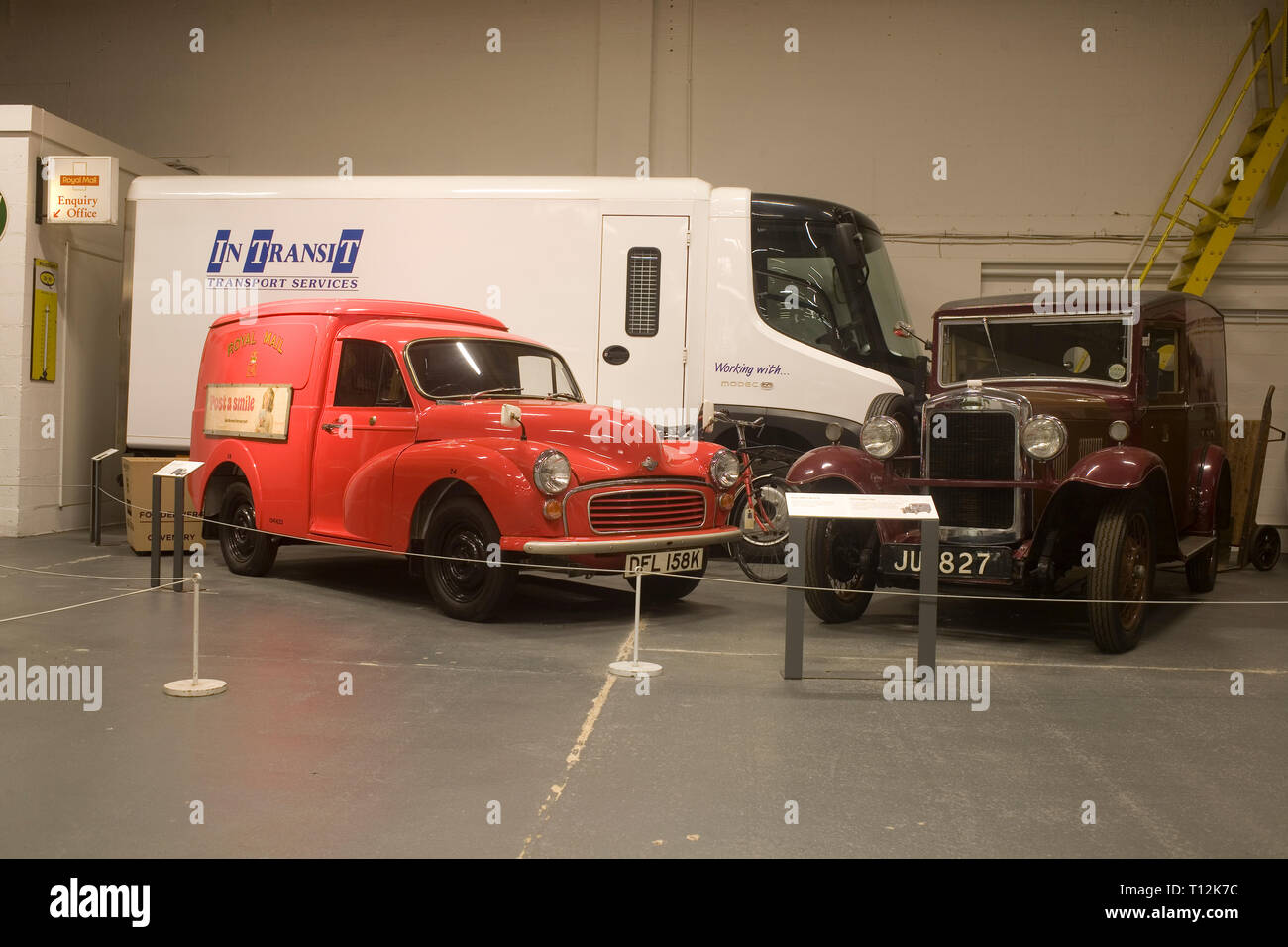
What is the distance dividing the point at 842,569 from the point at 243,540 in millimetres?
4291

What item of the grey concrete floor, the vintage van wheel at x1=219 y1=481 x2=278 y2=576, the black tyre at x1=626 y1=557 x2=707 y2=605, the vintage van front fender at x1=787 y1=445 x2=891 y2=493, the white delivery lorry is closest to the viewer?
the grey concrete floor

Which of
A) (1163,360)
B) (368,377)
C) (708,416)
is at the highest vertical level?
(1163,360)

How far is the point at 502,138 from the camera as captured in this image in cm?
1226

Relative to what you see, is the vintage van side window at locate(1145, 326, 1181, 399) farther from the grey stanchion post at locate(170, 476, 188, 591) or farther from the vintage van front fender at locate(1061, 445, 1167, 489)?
the grey stanchion post at locate(170, 476, 188, 591)

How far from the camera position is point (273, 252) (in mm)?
9469

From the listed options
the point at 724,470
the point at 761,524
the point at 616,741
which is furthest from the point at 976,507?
the point at 616,741

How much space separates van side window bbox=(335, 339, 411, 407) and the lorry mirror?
2.67 m

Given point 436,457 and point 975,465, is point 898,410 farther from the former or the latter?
point 436,457

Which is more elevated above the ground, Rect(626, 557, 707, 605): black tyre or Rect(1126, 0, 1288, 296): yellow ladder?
Rect(1126, 0, 1288, 296): yellow ladder

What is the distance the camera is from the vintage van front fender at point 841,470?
6421 millimetres

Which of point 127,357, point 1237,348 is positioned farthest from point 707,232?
point 1237,348

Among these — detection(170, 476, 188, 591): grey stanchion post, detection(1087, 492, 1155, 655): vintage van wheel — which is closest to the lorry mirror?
detection(1087, 492, 1155, 655): vintage van wheel

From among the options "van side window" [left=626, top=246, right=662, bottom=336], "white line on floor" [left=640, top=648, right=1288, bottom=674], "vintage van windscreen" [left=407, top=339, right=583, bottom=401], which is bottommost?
"white line on floor" [left=640, top=648, right=1288, bottom=674]

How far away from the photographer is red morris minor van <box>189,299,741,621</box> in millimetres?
6105
